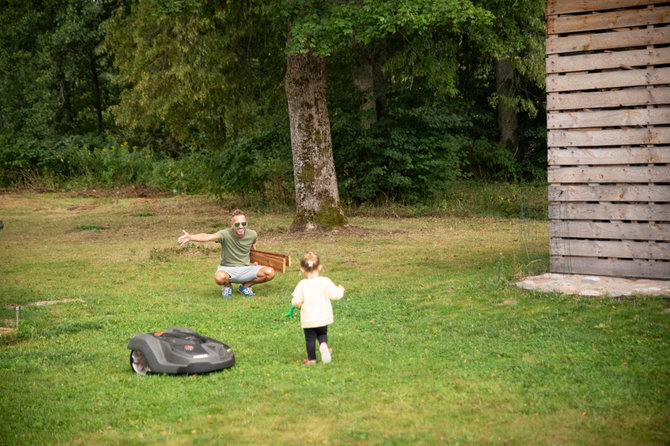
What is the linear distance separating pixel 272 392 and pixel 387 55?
18.7 m

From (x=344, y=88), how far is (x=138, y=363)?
17.8m

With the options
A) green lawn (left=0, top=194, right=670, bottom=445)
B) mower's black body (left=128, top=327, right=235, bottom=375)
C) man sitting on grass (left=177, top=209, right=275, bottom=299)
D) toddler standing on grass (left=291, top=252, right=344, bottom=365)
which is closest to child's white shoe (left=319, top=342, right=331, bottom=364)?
toddler standing on grass (left=291, top=252, right=344, bottom=365)

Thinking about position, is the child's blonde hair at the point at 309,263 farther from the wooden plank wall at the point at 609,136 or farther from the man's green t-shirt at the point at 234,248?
the wooden plank wall at the point at 609,136

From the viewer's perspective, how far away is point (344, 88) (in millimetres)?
23547

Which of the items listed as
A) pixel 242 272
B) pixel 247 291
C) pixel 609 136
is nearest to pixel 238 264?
pixel 242 272

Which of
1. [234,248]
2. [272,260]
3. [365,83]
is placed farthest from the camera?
[365,83]

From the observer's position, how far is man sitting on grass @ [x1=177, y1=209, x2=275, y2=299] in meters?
10.7

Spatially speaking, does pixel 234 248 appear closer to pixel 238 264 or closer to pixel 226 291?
pixel 238 264

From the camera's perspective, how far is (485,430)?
5.04 metres

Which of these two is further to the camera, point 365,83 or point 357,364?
point 365,83

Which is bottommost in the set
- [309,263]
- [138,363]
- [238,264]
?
[138,363]

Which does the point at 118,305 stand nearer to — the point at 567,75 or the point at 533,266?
the point at 533,266

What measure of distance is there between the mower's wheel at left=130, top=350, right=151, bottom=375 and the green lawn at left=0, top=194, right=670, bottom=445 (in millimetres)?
189

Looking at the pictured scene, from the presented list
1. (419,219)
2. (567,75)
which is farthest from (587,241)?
(419,219)
